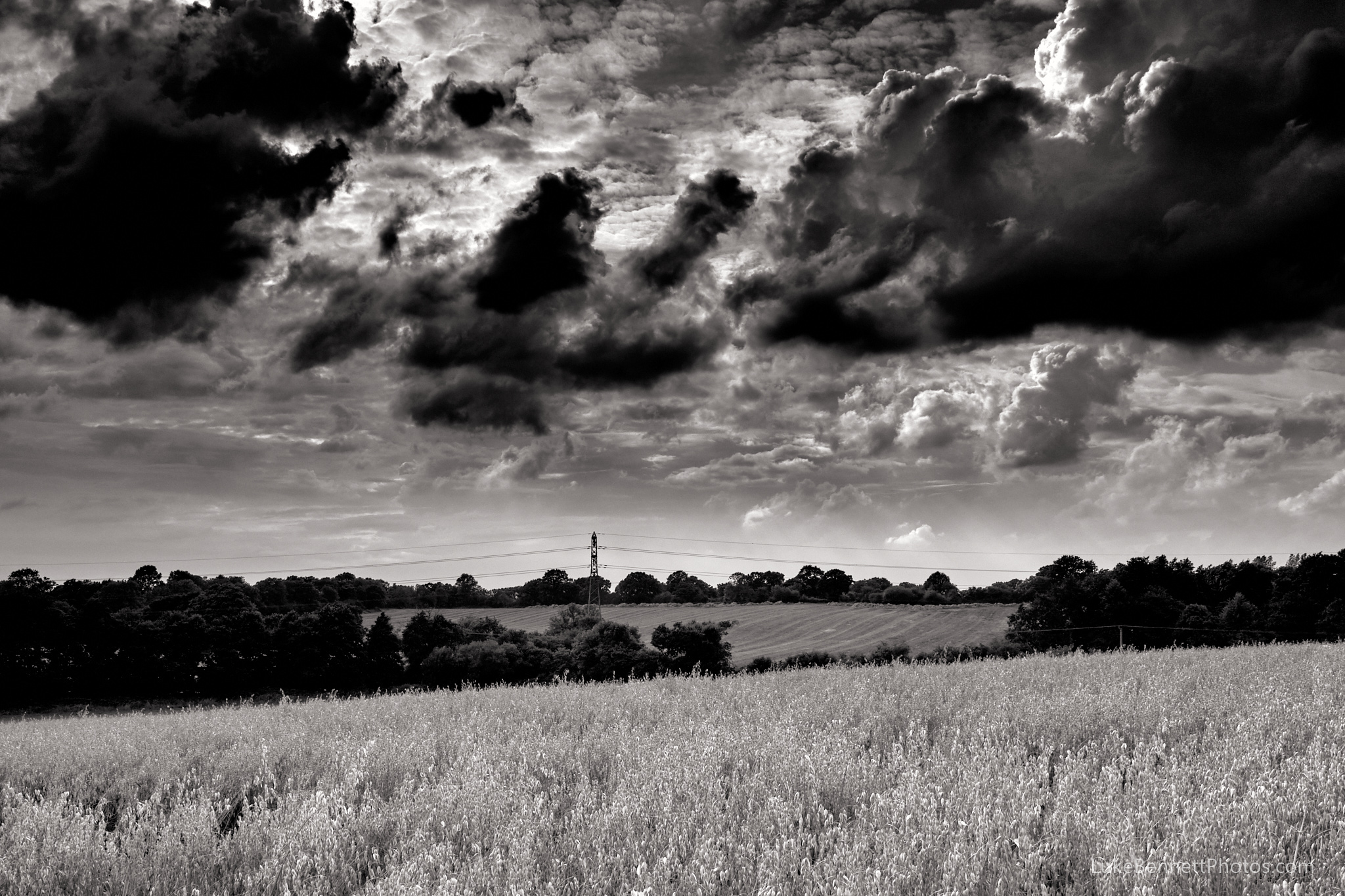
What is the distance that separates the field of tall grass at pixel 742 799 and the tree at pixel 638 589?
83599mm

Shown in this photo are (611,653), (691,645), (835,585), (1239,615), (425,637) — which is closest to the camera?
(611,653)

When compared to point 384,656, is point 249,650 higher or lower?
higher

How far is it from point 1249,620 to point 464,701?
186 feet

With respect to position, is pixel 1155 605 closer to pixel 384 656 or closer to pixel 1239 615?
pixel 1239 615

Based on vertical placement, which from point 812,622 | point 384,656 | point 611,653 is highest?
point 611,653

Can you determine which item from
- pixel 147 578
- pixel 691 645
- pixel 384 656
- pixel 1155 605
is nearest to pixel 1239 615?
pixel 1155 605

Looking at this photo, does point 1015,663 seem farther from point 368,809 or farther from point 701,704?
point 368,809

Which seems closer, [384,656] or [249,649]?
[249,649]

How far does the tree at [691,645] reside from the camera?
147 ft

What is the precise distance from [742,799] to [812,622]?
234ft

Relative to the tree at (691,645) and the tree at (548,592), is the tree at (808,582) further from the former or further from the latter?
the tree at (691,645)

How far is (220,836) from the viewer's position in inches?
208

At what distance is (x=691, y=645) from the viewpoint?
45.6 m

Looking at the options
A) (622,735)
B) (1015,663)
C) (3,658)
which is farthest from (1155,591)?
(3,658)
